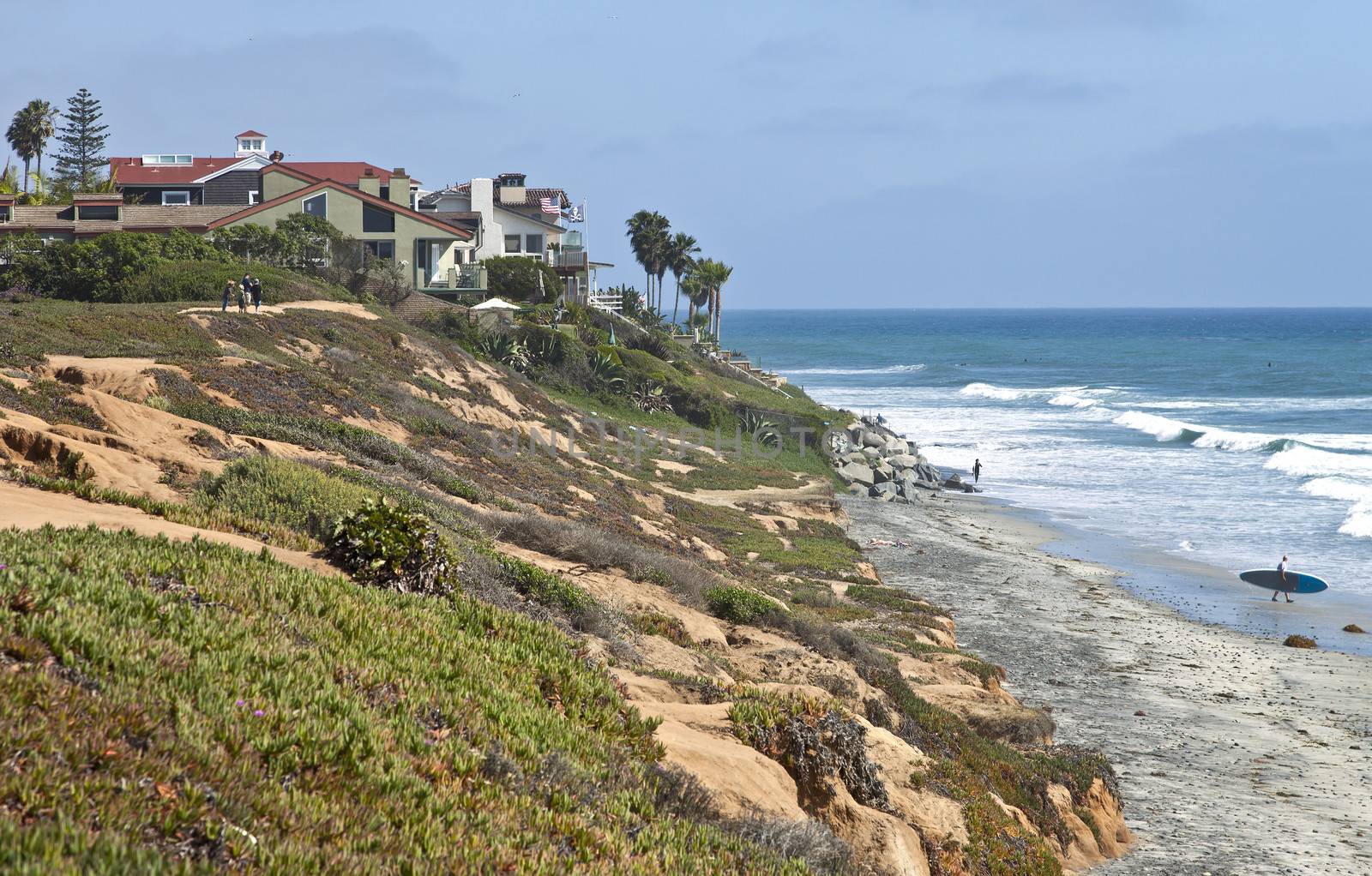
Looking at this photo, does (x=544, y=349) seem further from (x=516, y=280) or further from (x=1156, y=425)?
(x=1156, y=425)

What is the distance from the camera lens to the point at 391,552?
1151 cm

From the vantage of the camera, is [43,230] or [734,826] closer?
[734,826]

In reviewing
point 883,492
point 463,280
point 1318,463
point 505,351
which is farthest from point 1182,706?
point 463,280

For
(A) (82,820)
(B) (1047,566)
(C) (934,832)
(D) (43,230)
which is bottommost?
(B) (1047,566)

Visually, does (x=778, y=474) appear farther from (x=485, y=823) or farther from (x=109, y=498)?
(x=485, y=823)

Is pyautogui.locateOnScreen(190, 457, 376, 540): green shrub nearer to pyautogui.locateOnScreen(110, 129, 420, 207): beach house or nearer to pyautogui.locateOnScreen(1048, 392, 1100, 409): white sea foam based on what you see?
pyautogui.locateOnScreen(110, 129, 420, 207): beach house

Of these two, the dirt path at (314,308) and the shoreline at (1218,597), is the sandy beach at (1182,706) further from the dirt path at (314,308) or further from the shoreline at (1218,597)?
the dirt path at (314,308)

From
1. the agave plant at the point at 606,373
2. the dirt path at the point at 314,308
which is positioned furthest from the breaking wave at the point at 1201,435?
the dirt path at the point at 314,308

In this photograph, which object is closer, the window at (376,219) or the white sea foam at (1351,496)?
the white sea foam at (1351,496)

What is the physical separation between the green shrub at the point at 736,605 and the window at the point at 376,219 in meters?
42.1

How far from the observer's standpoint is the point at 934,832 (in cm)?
1053

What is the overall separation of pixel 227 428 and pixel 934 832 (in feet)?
45.7

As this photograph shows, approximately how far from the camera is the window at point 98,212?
5047cm

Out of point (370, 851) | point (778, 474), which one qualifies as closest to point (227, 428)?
point (370, 851)
